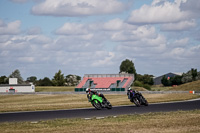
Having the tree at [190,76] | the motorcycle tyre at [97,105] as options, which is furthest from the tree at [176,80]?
the motorcycle tyre at [97,105]

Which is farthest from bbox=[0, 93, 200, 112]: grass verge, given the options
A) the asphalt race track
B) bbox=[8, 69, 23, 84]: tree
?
bbox=[8, 69, 23, 84]: tree

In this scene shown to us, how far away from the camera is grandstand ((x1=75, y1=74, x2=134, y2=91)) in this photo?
10921cm

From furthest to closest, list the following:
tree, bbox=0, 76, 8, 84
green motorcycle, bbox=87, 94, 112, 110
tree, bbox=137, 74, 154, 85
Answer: tree, bbox=137, 74, 154, 85, tree, bbox=0, 76, 8, 84, green motorcycle, bbox=87, 94, 112, 110

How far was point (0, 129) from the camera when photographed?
1867 cm

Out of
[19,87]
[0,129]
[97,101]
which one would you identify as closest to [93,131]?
[0,129]

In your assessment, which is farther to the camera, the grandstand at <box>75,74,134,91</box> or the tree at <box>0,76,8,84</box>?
the tree at <box>0,76,8,84</box>

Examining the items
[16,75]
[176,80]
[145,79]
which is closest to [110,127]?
[176,80]

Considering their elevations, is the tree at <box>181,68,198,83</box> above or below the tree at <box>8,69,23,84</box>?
below

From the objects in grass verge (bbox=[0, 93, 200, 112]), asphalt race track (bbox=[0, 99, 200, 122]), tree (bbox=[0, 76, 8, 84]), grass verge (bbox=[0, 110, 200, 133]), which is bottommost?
grass verge (bbox=[0, 110, 200, 133])

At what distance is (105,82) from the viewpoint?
112m

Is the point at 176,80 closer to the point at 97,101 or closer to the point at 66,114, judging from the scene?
the point at 97,101

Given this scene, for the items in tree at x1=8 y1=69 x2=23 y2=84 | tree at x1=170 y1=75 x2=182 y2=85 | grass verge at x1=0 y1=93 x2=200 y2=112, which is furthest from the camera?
tree at x1=8 y1=69 x2=23 y2=84

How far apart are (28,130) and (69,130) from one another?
1.87 m

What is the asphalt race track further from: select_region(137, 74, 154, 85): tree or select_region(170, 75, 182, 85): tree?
select_region(137, 74, 154, 85): tree
